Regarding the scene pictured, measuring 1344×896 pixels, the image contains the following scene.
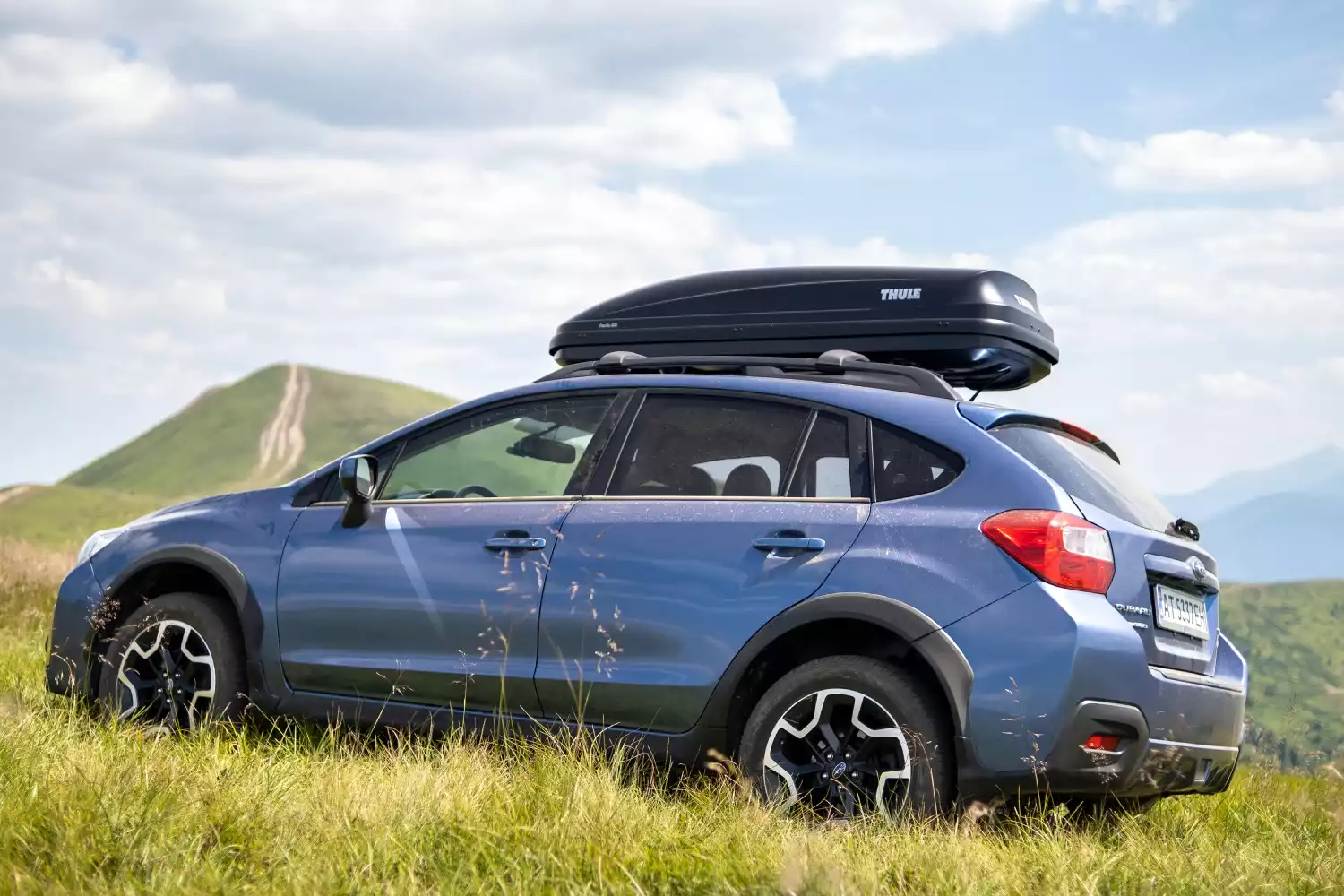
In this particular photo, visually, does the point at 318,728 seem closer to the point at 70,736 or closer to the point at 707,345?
the point at 70,736

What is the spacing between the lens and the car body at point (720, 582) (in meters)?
4.25

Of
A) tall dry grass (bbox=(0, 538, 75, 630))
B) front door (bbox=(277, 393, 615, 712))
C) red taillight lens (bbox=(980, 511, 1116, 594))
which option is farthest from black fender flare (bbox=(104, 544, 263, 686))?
tall dry grass (bbox=(0, 538, 75, 630))

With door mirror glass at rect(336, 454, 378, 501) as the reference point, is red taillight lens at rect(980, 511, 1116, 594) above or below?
below

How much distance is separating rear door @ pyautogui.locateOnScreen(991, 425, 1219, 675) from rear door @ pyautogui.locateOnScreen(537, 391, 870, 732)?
67 cm

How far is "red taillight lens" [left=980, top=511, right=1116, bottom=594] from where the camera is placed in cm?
424

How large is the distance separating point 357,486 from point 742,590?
6.01ft

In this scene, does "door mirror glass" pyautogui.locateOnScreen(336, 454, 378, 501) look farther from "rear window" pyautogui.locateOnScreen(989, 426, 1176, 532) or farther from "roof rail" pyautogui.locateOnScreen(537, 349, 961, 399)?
"rear window" pyautogui.locateOnScreen(989, 426, 1176, 532)

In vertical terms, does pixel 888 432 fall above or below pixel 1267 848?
A: above


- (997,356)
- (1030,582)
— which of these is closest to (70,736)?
(1030,582)

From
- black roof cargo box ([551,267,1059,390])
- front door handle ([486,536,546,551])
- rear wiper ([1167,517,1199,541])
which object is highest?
black roof cargo box ([551,267,1059,390])

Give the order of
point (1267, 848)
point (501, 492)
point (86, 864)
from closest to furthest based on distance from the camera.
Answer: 1. point (86, 864)
2. point (1267, 848)
3. point (501, 492)

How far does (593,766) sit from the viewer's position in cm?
457

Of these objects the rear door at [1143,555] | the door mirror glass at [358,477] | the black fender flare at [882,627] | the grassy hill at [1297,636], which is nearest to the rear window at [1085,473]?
the rear door at [1143,555]

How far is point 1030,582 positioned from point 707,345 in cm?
240
